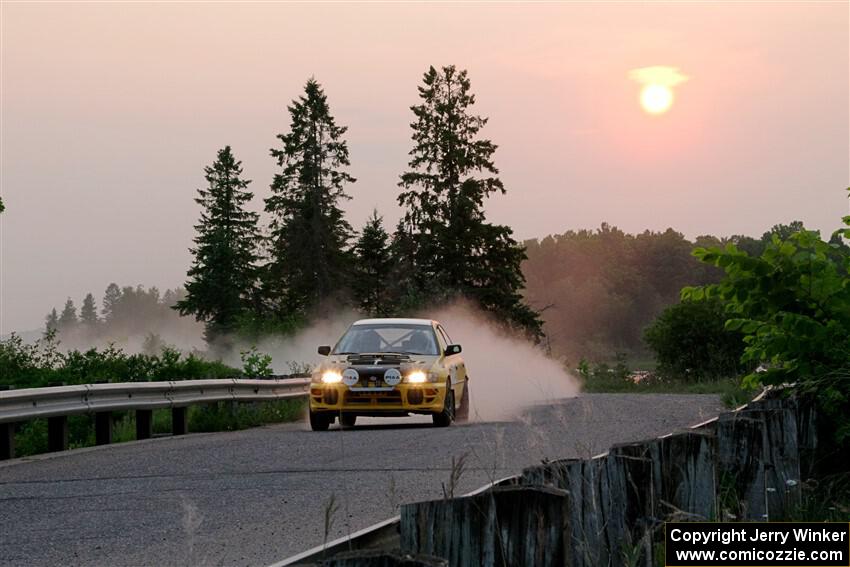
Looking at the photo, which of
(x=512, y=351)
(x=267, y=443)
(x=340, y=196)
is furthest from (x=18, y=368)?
(x=340, y=196)

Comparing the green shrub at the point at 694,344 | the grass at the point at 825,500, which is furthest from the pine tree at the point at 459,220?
the grass at the point at 825,500

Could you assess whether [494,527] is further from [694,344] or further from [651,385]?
[694,344]

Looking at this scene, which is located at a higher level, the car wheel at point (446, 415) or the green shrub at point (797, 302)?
the green shrub at point (797, 302)

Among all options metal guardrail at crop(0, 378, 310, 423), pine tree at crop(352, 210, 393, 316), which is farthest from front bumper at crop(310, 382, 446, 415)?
pine tree at crop(352, 210, 393, 316)

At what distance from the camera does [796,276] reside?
31.6ft

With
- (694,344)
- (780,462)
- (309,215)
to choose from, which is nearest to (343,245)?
(309,215)

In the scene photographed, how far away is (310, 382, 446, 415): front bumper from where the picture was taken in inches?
752

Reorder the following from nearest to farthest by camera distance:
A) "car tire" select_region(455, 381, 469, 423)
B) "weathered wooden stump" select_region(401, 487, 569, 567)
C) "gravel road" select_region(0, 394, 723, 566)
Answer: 1. "weathered wooden stump" select_region(401, 487, 569, 567)
2. "gravel road" select_region(0, 394, 723, 566)
3. "car tire" select_region(455, 381, 469, 423)

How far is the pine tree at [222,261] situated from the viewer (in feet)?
321

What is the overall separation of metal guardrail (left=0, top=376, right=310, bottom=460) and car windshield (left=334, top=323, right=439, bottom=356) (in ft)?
6.68

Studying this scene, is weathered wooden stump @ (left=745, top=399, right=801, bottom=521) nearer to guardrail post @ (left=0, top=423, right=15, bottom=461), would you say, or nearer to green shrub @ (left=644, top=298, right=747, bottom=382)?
guardrail post @ (left=0, top=423, right=15, bottom=461)

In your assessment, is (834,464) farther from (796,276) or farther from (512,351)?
(512,351)

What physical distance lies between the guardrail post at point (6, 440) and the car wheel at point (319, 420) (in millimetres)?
5237

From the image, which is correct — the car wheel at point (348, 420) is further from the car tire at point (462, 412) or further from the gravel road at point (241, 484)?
the car tire at point (462, 412)
